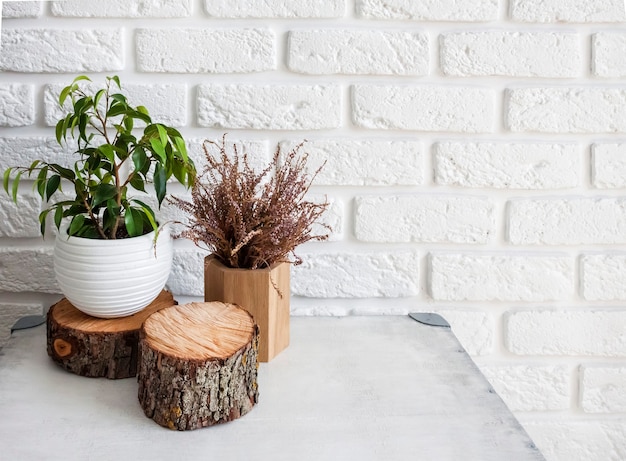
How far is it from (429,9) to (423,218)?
363mm

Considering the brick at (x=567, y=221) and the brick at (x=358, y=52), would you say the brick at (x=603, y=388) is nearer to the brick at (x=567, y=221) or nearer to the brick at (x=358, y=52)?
the brick at (x=567, y=221)

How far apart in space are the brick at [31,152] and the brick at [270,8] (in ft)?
1.16

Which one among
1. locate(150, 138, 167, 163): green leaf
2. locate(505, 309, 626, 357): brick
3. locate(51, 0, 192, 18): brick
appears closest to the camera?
locate(150, 138, 167, 163): green leaf

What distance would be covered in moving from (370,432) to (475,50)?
2.33 feet

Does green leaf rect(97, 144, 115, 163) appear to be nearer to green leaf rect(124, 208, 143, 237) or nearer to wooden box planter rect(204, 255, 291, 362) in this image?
green leaf rect(124, 208, 143, 237)

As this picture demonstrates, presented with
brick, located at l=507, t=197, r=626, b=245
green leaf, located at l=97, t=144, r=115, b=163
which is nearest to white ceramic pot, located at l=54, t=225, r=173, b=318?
green leaf, located at l=97, t=144, r=115, b=163

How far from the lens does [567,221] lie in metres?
1.28

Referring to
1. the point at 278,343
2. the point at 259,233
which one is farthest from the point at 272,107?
the point at 278,343

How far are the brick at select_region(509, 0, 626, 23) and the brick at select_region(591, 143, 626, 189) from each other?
22 cm

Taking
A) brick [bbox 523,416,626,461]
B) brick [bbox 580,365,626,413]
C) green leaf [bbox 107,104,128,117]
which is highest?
green leaf [bbox 107,104,128,117]

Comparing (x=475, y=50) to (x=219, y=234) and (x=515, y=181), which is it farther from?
(x=219, y=234)

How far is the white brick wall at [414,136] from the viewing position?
1216mm

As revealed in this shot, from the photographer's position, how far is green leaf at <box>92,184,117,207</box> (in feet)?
3.23

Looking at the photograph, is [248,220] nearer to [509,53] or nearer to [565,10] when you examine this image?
[509,53]
